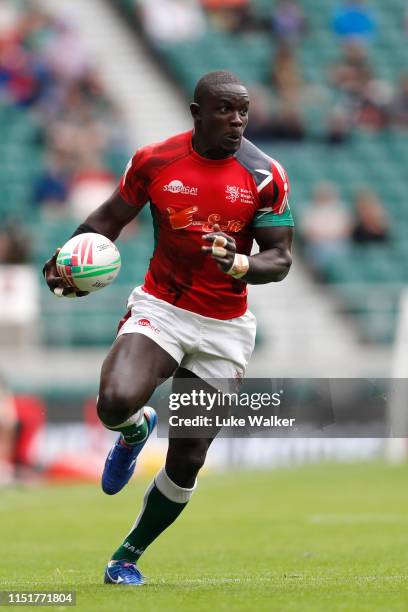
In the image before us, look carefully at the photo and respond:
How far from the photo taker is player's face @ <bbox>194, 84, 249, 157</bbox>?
24.8ft

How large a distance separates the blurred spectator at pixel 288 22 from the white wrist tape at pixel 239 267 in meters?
19.4

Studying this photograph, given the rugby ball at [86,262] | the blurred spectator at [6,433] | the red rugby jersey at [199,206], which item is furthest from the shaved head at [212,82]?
the blurred spectator at [6,433]

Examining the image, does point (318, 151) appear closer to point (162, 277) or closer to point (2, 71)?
point (2, 71)

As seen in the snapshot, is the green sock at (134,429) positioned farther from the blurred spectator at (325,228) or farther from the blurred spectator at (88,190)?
the blurred spectator at (325,228)

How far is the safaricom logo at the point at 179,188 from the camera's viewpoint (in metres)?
7.72

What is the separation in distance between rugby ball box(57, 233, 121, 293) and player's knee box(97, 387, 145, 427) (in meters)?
0.85

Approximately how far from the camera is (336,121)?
24.8 m

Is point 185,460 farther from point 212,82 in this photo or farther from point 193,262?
point 212,82

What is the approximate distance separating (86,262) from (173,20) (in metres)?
19.1

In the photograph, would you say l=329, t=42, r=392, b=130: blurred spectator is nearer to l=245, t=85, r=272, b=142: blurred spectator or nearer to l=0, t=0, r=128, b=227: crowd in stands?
l=245, t=85, r=272, b=142: blurred spectator

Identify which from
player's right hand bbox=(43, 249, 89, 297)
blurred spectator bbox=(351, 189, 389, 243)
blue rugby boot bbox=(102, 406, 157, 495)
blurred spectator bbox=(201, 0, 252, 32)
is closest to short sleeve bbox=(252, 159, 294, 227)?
player's right hand bbox=(43, 249, 89, 297)

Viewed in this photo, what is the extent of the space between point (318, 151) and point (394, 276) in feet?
11.1

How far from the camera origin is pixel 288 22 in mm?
26266

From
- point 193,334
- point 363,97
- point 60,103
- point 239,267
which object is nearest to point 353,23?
point 363,97
